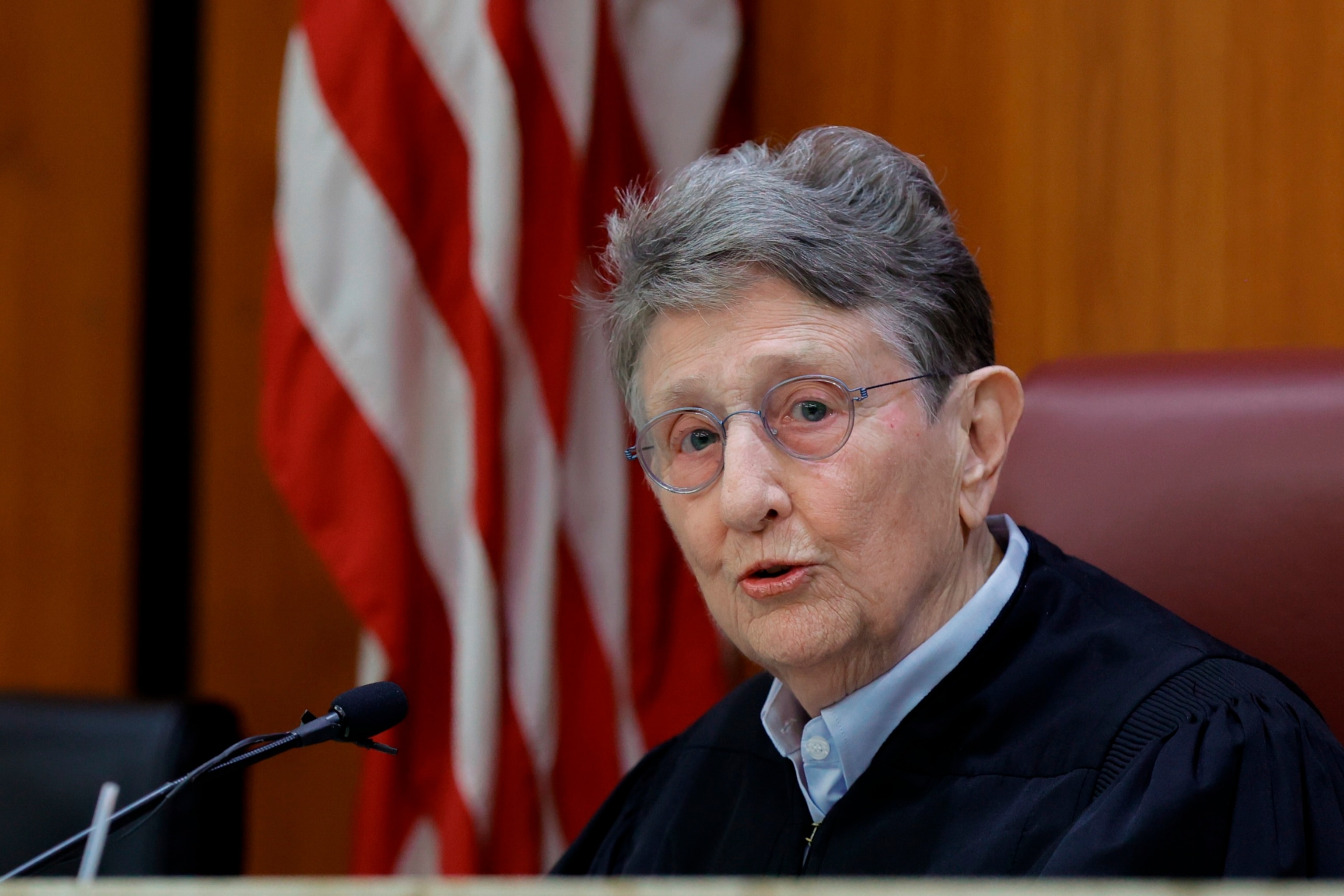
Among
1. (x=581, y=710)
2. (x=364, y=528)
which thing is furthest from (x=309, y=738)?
(x=581, y=710)

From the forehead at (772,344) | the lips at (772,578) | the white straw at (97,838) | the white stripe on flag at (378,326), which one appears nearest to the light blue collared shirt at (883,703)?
the lips at (772,578)

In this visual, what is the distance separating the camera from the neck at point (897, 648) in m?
1.29

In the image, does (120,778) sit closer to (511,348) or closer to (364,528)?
(364,528)

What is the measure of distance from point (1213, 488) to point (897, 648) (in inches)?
15.1

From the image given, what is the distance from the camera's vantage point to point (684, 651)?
2463 millimetres

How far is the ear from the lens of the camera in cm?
132

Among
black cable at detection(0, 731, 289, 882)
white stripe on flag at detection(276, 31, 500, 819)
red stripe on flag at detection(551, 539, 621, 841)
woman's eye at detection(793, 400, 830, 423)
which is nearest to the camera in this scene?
black cable at detection(0, 731, 289, 882)

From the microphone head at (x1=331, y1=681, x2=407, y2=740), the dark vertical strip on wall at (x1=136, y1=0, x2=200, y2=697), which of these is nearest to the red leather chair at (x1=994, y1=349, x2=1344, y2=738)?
the microphone head at (x1=331, y1=681, x2=407, y2=740)

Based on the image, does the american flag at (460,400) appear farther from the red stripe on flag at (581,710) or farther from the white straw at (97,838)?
the white straw at (97,838)

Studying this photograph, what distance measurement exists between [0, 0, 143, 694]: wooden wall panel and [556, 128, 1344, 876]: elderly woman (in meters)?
1.71

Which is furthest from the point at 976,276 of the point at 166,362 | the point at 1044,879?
the point at 166,362

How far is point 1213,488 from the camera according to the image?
1.40 meters

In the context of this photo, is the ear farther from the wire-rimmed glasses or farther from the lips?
the lips

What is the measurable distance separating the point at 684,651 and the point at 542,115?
98cm
